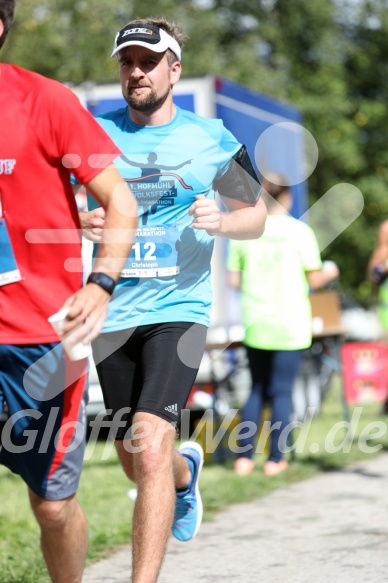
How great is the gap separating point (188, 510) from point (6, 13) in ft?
7.98

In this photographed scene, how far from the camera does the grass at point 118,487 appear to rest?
18.5 ft

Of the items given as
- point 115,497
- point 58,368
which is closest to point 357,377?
→ point 115,497

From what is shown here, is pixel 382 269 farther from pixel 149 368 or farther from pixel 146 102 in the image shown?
pixel 149 368

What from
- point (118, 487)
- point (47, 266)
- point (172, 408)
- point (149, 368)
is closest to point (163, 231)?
point (149, 368)

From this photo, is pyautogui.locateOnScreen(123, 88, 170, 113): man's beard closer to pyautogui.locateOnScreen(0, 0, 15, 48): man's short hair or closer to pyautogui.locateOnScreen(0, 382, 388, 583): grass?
pyautogui.locateOnScreen(0, 0, 15, 48): man's short hair

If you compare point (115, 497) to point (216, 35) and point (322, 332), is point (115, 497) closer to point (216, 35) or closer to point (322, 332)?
point (322, 332)

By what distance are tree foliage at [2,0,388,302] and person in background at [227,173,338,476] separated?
14.6m

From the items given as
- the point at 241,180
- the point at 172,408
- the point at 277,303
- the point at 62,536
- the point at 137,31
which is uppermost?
the point at 137,31

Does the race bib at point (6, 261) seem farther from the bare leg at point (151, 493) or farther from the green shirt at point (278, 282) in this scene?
the green shirt at point (278, 282)

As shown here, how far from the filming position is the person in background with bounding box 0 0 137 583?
136 inches

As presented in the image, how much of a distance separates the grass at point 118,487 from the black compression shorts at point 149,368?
3.29 feet

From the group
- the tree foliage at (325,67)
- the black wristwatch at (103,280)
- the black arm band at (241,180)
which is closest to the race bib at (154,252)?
the black arm band at (241,180)

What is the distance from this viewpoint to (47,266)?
11.8 feet

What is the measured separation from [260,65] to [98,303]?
75.1ft
